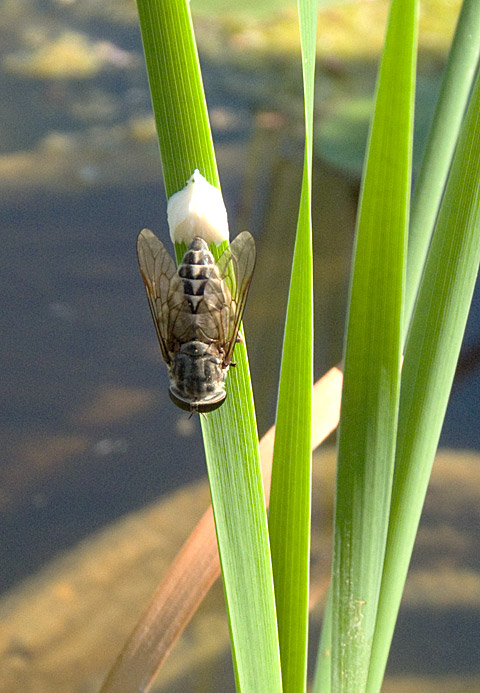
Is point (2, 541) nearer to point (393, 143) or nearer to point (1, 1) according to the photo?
point (393, 143)

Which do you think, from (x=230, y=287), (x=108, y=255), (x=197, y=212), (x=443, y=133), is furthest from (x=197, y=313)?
(x=108, y=255)

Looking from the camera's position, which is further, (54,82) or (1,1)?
(1,1)

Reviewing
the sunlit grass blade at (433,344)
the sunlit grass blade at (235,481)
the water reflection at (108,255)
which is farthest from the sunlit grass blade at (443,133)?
the water reflection at (108,255)

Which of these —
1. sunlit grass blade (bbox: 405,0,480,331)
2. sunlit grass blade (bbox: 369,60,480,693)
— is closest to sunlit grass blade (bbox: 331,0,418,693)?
sunlit grass blade (bbox: 369,60,480,693)

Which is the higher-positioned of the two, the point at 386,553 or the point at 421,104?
the point at 421,104

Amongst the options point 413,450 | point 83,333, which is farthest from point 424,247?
point 83,333

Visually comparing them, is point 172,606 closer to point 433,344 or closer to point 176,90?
point 433,344
